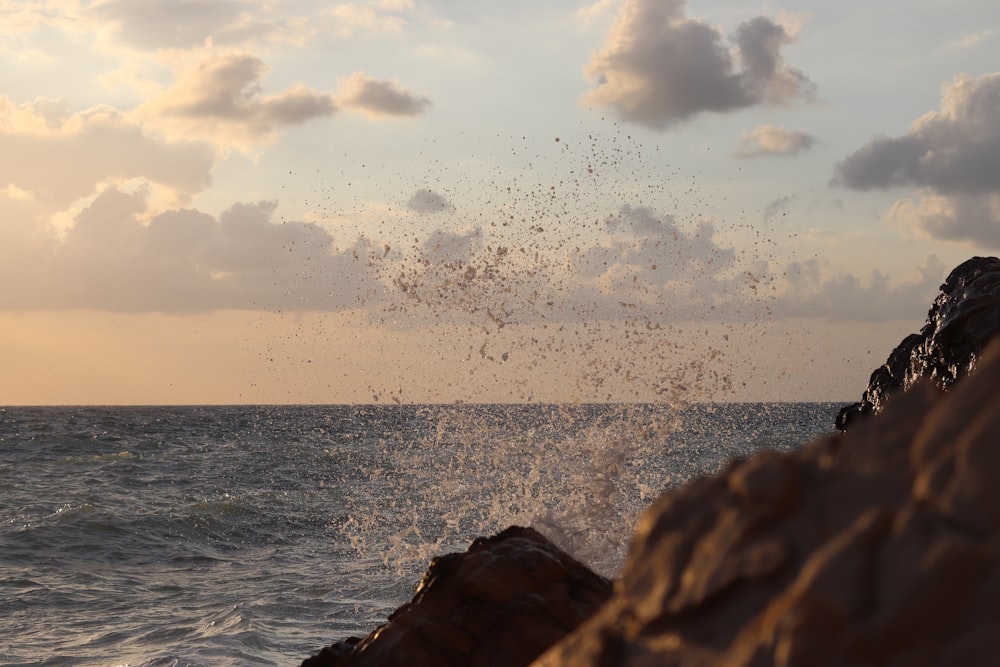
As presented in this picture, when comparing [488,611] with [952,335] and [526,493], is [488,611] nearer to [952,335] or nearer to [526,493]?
[952,335]

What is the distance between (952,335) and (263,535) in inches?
497

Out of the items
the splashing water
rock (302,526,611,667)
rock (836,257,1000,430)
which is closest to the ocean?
the splashing water

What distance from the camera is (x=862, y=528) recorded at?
1.39 m

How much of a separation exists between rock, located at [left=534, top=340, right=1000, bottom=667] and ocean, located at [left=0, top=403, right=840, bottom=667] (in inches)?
235

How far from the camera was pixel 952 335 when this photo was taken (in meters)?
5.21

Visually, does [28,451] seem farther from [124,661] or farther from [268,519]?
[124,661]

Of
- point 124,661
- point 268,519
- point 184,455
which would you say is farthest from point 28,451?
point 124,661

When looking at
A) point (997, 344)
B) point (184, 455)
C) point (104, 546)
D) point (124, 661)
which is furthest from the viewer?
point (184, 455)

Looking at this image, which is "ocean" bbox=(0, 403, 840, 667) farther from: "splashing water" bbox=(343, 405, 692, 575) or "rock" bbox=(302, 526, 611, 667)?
"rock" bbox=(302, 526, 611, 667)

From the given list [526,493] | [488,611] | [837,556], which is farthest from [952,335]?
[526,493]

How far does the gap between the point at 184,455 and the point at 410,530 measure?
814 inches

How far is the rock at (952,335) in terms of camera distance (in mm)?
5074

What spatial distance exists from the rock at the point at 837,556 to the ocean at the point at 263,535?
5.98m

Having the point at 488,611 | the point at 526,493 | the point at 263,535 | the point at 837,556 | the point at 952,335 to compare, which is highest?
the point at 952,335
